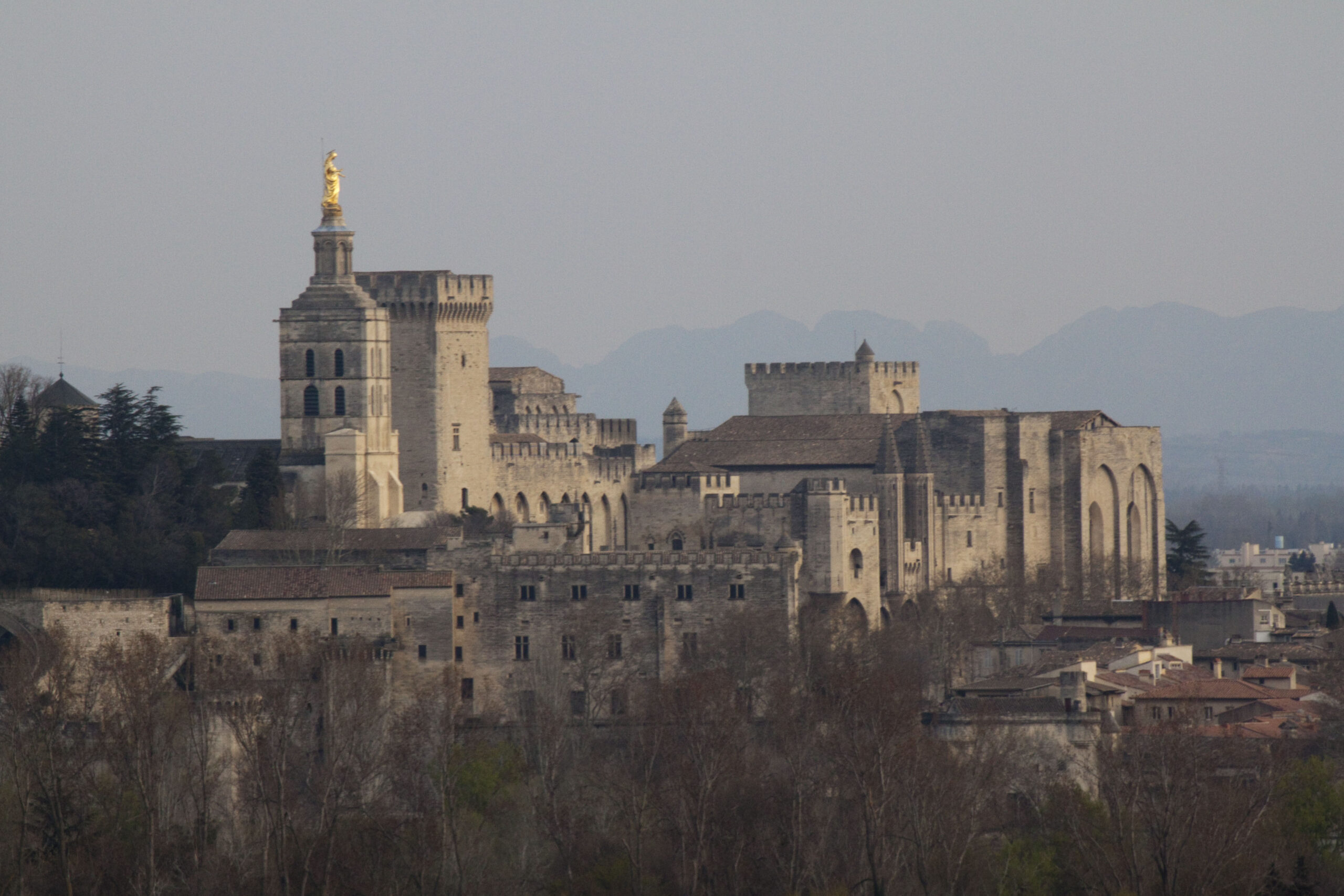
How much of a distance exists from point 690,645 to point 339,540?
10010 millimetres

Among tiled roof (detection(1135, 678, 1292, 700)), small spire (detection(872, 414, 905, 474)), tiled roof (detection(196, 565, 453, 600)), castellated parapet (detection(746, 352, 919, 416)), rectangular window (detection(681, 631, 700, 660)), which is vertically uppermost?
castellated parapet (detection(746, 352, 919, 416))

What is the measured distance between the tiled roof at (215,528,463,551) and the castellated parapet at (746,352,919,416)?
36.3 m

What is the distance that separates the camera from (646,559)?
277 feet

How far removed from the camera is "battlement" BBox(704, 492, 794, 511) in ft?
323

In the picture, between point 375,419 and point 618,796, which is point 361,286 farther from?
point 618,796

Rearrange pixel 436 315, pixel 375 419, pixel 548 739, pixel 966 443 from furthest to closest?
pixel 966 443 < pixel 436 315 < pixel 375 419 < pixel 548 739

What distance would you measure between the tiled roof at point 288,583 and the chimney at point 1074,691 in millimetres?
18011

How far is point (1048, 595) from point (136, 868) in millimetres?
47081

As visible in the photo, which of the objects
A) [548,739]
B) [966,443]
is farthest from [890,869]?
[966,443]

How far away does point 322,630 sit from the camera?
80.1 meters

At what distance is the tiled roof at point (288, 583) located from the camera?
80.4m

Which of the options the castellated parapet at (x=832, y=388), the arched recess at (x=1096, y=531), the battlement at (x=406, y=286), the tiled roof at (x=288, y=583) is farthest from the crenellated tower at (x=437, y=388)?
the arched recess at (x=1096, y=531)

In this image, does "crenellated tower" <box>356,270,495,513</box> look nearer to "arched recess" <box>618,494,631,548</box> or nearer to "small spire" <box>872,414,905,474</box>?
"arched recess" <box>618,494,631,548</box>

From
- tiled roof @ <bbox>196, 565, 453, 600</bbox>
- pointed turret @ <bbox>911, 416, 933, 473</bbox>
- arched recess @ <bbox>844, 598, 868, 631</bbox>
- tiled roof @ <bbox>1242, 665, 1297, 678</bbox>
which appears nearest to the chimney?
tiled roof @ <bbox>1242, 665, 1297, 678</bbox>
